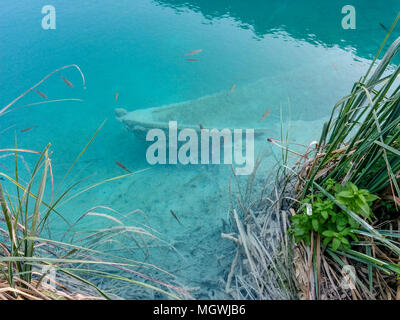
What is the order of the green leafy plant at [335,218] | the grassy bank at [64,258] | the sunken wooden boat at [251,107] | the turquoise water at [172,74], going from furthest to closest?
the sunken wooden boat at [251,107] → the turquoise water at [172,74] → the green leafy plant at [335,218] → the grassy bank at [64,258]

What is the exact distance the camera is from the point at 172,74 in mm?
4043

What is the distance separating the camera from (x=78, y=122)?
10.7 ft

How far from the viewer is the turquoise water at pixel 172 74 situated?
2.25 meters

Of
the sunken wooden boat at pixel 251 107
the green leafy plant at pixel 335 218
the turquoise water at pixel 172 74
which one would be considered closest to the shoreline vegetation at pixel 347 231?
the green leafy plant at pixel 335 218

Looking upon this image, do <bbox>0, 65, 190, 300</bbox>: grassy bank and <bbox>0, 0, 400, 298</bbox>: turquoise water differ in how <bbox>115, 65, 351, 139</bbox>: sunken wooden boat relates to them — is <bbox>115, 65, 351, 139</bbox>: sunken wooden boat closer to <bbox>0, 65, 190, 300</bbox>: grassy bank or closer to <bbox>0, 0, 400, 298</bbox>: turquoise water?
<bbox>0, 0, 400, 298</bbox>: turquoise water

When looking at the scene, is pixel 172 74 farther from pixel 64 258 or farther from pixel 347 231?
pixel 347 231

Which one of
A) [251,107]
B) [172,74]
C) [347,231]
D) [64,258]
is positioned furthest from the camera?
[172,74]

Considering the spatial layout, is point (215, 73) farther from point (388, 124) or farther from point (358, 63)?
point (388, 124)

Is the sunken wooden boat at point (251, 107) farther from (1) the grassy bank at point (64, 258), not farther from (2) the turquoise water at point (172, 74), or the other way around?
(1) the grassy bank at point (64, 258)

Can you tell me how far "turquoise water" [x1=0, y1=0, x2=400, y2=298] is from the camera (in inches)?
88.5

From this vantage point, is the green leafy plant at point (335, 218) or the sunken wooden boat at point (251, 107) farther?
the sunken wooden boat at point (251, 107)

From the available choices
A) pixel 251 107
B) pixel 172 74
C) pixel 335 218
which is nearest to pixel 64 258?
pixel 335 218

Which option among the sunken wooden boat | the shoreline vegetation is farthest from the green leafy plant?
the sunken wooden boat
